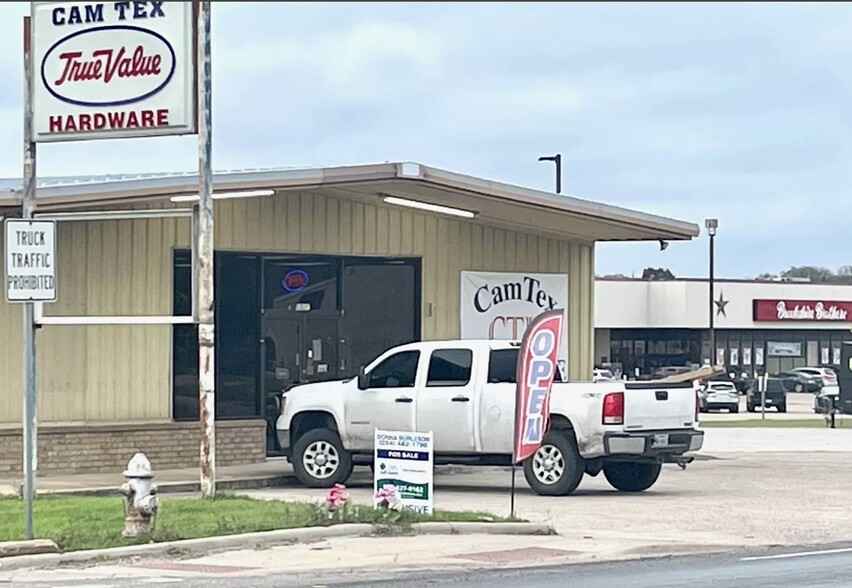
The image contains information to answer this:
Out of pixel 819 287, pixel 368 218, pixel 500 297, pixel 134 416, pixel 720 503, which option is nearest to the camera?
pixel 720 503

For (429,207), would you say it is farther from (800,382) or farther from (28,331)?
(800,382)

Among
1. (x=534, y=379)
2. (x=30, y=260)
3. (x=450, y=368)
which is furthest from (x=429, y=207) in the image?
(x=30, y=260)

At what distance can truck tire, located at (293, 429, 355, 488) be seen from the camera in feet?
71.9

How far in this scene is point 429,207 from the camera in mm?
25234

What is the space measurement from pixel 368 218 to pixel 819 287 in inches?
1841

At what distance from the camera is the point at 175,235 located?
23.2 m

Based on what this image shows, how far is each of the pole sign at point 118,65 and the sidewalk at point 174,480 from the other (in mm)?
4529

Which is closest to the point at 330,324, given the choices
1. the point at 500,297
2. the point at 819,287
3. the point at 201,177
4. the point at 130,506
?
the point at 500,297

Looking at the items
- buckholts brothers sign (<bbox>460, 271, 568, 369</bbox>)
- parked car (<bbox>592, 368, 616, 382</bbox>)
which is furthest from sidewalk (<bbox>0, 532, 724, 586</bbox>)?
buckholts brothers sign (<bbox>460, 271, 568, 369</bbox>)

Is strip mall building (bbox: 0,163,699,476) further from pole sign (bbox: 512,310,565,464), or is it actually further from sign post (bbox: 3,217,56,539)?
pole sign (bbox: 512,310,565,464)

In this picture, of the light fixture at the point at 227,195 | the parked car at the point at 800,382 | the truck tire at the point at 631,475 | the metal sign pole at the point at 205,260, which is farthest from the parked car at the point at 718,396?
the metal sign pole at the point at 205,260

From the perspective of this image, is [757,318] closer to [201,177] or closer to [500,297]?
[500,297]

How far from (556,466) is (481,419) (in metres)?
1.15

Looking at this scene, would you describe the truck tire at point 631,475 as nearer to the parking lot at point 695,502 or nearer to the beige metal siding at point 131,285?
the parking lot at point 695,502
